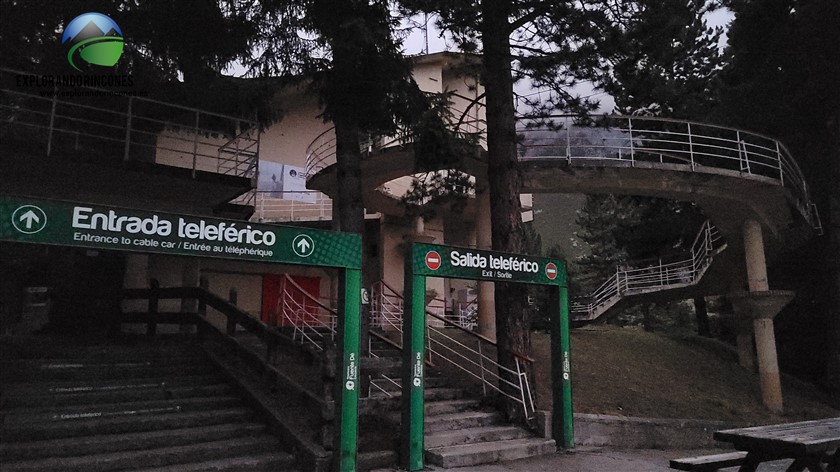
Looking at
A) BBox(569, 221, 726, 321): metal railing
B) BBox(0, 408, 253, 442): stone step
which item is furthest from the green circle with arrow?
BBox(569, 221, 726, 321): metal railing

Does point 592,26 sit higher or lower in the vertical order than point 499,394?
higher

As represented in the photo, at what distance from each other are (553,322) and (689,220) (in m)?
18.2

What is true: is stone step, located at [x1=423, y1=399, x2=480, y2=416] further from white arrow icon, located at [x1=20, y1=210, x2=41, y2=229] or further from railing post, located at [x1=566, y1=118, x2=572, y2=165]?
railing post, located at [x1=566, y1=118, x2=572, y2=165]

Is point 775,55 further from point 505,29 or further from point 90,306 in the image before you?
point 90,306

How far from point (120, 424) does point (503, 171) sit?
7.63 metres

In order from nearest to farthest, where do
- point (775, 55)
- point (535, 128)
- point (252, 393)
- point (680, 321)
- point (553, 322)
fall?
point (252, 393), point (553, 322), point (535, 128), point (775, 55), point (680, 321)

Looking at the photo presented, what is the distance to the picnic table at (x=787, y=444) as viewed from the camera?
5.21m

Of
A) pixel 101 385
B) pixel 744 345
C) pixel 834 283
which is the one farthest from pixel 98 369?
pixel 834 283

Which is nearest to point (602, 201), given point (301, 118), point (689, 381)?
point (301, 118)

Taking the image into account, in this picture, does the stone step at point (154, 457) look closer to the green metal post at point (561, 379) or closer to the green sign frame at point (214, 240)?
the green sign frame at point (214, 240)

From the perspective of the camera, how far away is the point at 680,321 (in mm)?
44125

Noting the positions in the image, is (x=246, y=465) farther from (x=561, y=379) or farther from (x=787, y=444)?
(x=787, y=444)

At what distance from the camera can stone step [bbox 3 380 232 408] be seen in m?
7.27

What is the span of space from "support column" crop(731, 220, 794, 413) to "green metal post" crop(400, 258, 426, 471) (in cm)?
1278
